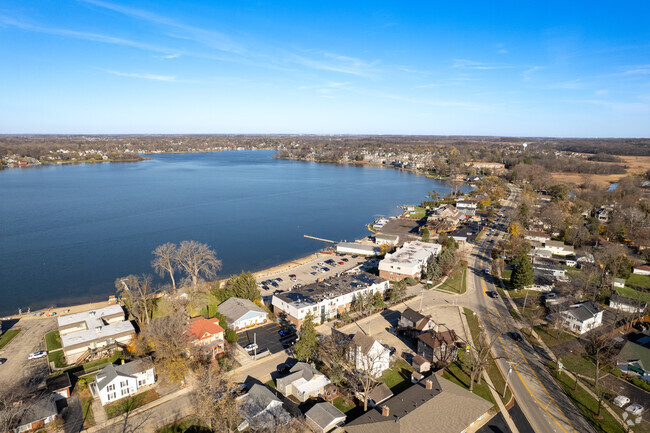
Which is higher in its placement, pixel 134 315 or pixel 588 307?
pixel 588 307

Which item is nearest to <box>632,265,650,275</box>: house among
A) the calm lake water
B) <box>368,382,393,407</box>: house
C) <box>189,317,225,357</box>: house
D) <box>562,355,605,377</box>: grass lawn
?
<box>562,355,605,377</box>: grass lawn

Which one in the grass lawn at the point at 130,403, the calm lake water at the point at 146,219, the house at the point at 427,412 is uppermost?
the house at the point at 427,412

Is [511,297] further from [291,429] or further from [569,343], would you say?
[291,429]

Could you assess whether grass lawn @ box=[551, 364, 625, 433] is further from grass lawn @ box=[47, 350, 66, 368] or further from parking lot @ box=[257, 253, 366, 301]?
grass lawn @ box=[47, 350, 66, 368]

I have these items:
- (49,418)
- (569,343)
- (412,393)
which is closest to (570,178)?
(569,343)

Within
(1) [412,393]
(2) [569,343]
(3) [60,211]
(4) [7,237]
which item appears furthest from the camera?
(3) [60,211]

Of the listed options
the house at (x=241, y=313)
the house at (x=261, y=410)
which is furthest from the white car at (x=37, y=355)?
the house at (x=261, y=410)

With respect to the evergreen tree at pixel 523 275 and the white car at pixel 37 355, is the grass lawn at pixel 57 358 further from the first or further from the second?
the evergreen tree at pixel 523 275

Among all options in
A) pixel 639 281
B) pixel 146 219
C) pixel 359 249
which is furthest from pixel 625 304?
pixel 146 219
